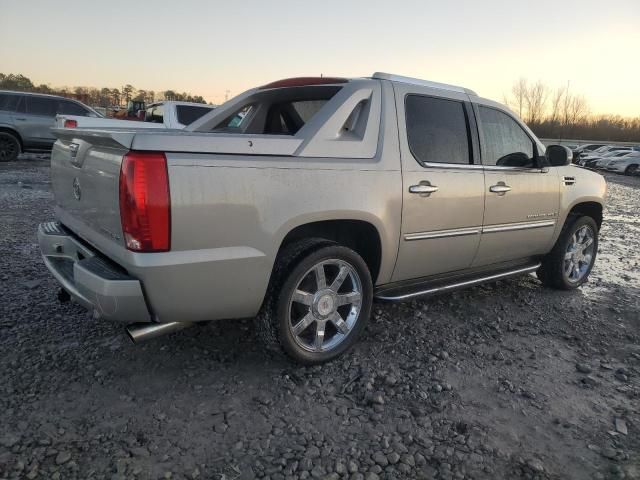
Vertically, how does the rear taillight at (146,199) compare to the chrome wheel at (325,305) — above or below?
above

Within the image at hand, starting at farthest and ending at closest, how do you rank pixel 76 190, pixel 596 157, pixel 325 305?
pixel 596 157 < pixel 325 305 < pixel 76 190

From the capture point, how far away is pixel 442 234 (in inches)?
146

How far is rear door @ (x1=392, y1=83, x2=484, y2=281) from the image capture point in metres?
3.47

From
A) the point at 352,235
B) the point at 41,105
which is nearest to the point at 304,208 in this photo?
the point at 352,235

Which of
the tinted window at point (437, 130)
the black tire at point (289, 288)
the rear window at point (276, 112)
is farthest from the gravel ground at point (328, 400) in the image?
the rear window at point (276, 112)

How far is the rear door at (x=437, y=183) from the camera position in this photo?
11.4 feet

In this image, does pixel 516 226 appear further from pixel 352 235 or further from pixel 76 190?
pixel 76 190

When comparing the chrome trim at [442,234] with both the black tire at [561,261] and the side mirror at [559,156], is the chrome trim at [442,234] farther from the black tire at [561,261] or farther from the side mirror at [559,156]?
the black tire at [561,261]

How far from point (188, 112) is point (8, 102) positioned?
18.1 ft

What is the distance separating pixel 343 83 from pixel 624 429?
272 centimetres

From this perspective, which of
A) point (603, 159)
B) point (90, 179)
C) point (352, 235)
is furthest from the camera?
point (603, 159)

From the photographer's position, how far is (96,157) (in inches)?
109

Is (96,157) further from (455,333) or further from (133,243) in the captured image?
(455,333)

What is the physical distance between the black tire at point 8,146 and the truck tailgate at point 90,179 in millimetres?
11583
